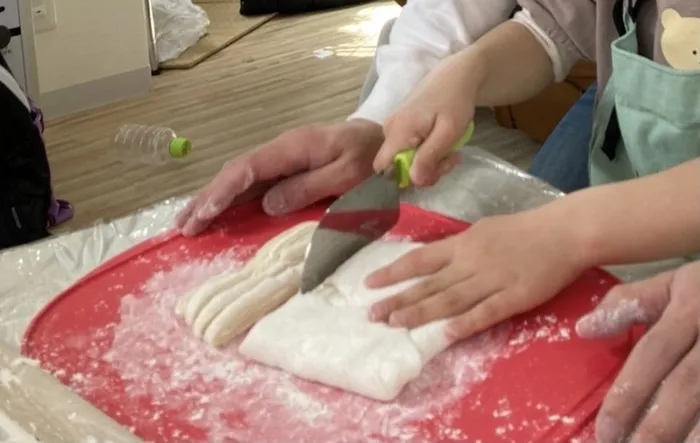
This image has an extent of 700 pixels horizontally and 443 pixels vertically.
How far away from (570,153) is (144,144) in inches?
63.1

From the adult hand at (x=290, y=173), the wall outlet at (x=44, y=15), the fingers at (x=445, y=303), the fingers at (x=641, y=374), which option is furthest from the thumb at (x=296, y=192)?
the wall outlet at (x=44, y=15)

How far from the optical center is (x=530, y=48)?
Answer: 3.17ft

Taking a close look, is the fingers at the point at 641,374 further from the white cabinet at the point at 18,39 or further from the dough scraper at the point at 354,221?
the white cabinet at the point at 18,39

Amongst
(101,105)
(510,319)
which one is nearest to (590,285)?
(510,319)

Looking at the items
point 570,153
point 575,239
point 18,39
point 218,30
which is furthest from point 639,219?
point 218,30

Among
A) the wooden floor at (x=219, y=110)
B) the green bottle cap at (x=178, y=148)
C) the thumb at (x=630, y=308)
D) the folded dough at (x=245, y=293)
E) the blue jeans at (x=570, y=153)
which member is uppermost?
the thumb at (x=630, y=308)

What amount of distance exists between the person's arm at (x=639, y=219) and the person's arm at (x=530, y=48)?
0.25m

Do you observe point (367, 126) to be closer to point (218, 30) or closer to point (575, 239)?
point (575, 239)

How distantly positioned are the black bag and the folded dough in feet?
4.13

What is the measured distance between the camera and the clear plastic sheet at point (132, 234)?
777 mm

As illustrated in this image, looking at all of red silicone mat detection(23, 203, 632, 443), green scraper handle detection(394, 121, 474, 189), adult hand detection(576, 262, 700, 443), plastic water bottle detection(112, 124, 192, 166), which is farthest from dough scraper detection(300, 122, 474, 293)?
plastic water bottle detection(112, 124, 192, 166)

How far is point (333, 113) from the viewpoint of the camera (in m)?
2.60

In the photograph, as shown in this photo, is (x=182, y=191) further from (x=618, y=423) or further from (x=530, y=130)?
(x=618, y=423)

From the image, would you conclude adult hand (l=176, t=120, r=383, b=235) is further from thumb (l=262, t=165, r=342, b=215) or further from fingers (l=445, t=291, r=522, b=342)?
fingers (l=445, t=291, r=522, b=342)
